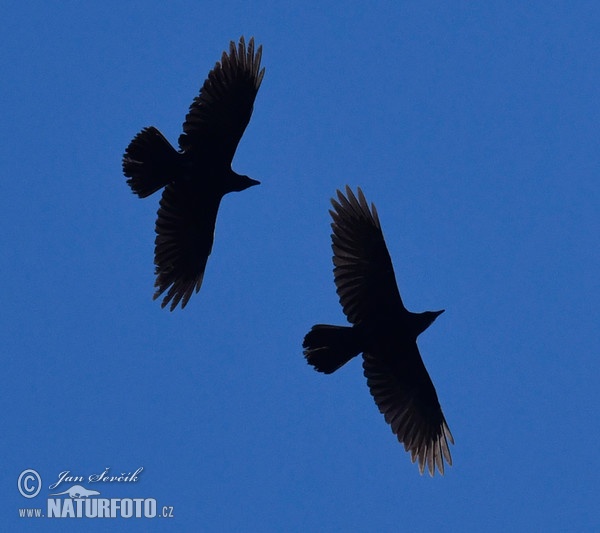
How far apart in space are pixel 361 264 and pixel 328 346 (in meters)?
0.91

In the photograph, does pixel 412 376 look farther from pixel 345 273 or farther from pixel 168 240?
pixel 168 240

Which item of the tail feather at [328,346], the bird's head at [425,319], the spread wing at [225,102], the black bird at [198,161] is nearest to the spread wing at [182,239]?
the black bird at [198,161]

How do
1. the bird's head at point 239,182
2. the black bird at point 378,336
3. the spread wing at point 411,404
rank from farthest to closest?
the bird's head at point 239,182 < the spread wing at point 411,404 < the black bird at point 378,336

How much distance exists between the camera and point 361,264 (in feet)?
46.8

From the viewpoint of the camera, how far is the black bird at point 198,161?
14859 millimetres

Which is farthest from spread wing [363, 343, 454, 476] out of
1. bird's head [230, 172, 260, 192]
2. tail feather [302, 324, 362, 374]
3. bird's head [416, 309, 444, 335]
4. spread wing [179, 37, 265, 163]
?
spread wing [179, 37, 265, 163]

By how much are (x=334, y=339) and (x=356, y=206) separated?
138cm

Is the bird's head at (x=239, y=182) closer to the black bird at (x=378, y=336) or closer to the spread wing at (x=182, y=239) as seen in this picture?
the spread wing at (x=182, y=239)

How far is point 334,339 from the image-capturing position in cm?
1409

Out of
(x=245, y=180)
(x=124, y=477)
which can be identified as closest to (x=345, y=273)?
(x=245, y=180)

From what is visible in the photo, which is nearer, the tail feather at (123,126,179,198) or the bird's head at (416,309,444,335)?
the bird's head at (416,309,444,335)

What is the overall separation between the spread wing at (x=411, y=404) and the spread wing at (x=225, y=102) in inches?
112

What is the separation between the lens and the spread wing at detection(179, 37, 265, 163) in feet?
48.7

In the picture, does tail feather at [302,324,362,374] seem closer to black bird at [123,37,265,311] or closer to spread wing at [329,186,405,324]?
spread wing at [329,186,405,324]
